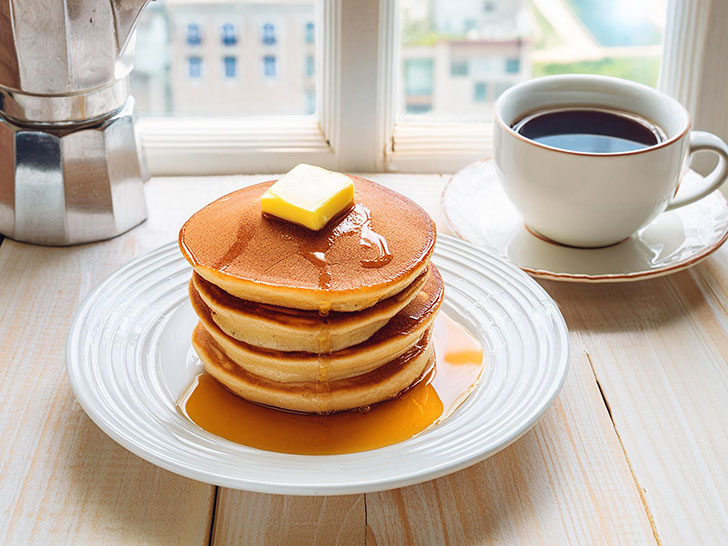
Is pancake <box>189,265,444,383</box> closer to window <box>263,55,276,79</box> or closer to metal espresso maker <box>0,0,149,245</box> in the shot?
metal espresso maker <box>0,0,149,245</box>

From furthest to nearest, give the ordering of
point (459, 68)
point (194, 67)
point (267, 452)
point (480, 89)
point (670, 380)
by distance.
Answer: point (194, 67) < point (459, 68) < point (480, 89) < point (670, 380) < point (267, 452)

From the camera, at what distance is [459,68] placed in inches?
119

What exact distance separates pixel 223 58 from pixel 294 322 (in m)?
3.68

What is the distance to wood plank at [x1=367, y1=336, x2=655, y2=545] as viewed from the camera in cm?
63

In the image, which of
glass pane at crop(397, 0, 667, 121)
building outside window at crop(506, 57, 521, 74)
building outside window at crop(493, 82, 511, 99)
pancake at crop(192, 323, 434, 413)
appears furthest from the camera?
building outside window at crop(506, 57, 521, 74)

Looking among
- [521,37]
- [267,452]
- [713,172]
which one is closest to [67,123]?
[267,452]

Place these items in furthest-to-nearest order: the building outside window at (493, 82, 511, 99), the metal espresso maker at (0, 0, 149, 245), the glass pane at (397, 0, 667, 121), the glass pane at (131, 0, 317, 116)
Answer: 1. the glass pane at (131, 0, 317, 116)
2. the glass pane at (397, 0, 667, 121)
3. the building outside window at (493, 82, 511, 99)
4. the metal espresso maker at (0, 0, 149, 245)

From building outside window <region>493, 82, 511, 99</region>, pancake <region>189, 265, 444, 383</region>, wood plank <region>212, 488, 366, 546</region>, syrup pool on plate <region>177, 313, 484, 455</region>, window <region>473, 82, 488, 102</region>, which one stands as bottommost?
window <region>473, 82, 488, 102</region>

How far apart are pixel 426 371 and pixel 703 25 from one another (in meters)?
0.68

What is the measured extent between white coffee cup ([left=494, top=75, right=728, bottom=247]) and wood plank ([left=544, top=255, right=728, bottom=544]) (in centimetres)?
8

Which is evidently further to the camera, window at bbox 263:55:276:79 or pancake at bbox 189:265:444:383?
window at bbox 263:55:276:79

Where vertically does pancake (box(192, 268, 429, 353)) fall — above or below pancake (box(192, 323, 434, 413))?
above

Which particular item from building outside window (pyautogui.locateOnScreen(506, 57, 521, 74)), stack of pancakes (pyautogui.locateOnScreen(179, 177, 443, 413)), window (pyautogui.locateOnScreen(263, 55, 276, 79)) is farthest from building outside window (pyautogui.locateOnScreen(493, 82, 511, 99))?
window (pyautogui.locateOnScreen(263, 55, 276, 79))

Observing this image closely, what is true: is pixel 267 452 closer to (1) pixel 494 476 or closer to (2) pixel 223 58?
(1) pixel 494 476
